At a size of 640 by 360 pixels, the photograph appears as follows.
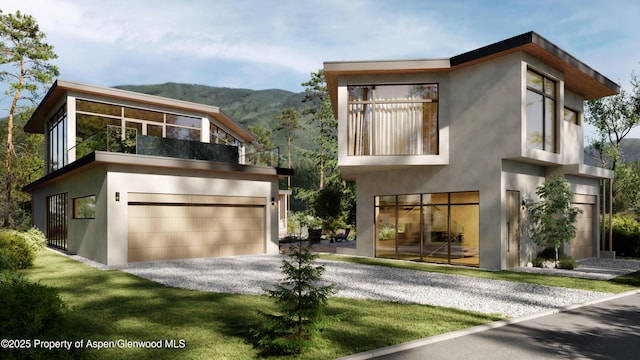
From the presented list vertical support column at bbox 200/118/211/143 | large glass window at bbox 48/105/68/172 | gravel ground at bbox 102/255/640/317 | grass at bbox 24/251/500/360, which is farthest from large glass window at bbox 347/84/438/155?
large glass window at bbox 48/105/68/172

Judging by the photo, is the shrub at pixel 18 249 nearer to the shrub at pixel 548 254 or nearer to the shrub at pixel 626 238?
the shrub at pixel 548 254

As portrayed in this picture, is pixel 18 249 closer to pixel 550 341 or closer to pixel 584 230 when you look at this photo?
pixel 550 341

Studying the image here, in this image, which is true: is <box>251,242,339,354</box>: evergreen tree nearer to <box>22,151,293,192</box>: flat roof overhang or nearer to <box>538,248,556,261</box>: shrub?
<box>22,151,293,192</box>: flat roof overhang

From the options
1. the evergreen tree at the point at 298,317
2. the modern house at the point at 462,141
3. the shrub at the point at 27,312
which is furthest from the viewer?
the modern house at the point at 462,141

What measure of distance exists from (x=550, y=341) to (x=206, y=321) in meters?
5.41

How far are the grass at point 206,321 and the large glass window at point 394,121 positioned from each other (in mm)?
8622

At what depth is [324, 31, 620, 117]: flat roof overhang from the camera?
14.2m

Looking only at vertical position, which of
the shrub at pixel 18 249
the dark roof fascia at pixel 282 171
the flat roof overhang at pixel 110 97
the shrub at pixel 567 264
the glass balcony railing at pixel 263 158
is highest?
the flat roof overhang at pixel 110 97

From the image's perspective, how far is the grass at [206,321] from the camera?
227 inches

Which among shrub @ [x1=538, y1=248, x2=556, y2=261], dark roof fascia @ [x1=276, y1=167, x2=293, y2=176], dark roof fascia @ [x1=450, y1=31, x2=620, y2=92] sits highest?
dark roof fascia @ [x1=450, y1=31, x2=620, y2=92]

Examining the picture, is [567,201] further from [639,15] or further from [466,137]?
[639,15]

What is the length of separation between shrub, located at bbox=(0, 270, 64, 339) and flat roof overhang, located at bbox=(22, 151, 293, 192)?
10.9 m

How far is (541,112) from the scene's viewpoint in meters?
15.9

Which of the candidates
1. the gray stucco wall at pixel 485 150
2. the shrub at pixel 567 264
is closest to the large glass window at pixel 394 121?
the gray stucco wall at pixel 485 150
